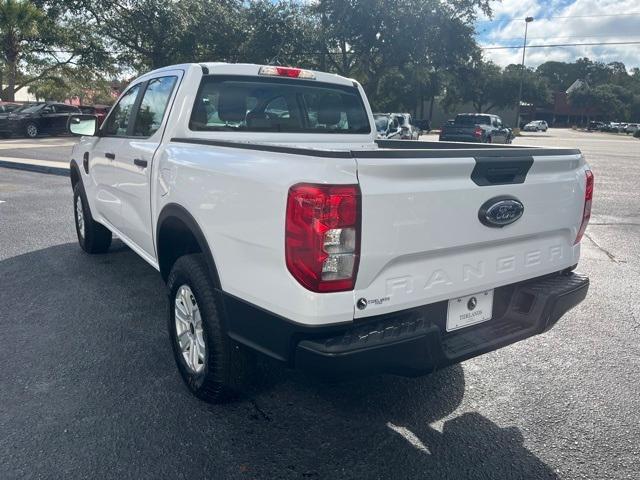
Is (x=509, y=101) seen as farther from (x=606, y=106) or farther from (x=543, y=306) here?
(x=543, y=306)

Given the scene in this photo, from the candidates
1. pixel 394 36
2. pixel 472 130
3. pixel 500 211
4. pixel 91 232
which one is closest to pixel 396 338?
pixel 500 211

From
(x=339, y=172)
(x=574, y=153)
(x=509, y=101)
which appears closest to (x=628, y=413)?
(x=574, y=153)

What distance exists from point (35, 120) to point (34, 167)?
1287 centimetres

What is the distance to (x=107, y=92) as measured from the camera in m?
42.1

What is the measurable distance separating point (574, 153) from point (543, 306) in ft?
3.09

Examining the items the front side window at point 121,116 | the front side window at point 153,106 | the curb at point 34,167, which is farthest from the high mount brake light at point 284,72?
the curb at point 34,167

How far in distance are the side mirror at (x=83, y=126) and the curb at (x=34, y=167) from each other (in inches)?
344

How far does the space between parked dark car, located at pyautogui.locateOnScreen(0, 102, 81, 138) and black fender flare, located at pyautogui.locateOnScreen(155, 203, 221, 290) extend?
23.7 metres

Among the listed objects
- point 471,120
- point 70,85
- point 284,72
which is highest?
point 70,85

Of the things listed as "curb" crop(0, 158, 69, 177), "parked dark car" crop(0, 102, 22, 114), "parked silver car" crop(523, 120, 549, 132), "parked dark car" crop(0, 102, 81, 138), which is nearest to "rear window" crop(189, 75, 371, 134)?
"curb" crop(0, 158, 69, 177)

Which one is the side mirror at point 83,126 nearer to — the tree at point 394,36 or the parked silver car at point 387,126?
the parked silver car at point 387,126

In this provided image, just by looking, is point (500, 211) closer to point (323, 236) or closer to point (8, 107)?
point (323, 236)

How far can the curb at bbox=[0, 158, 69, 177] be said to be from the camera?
13609 millimetres

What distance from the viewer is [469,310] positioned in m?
2.79
